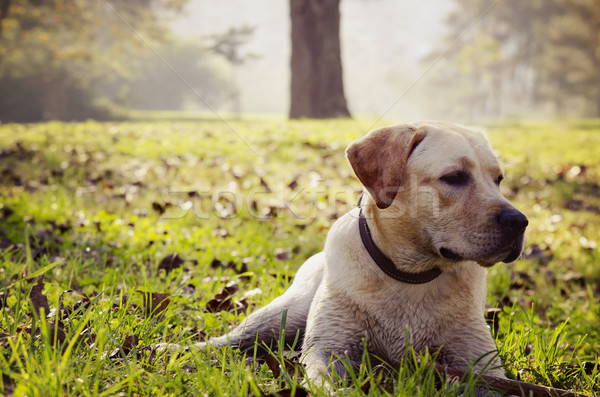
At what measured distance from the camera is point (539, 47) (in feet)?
201

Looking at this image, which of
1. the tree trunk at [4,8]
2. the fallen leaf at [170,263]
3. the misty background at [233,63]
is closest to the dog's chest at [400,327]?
the fallen leaf at [170,263]

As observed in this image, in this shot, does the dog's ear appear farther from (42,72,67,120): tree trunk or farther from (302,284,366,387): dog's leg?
(42,72,67,120): tree trunk

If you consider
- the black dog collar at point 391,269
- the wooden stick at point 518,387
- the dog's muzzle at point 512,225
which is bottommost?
the wooden stick at point 518,387

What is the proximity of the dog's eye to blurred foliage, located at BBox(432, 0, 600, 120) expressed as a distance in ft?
123

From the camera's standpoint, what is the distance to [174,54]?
246ft

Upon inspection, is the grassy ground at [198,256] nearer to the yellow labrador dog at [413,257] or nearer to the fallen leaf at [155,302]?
the fallen leaf at [155,302]

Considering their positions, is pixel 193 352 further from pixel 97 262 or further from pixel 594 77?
pixel 594 77

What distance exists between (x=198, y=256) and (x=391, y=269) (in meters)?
2.27

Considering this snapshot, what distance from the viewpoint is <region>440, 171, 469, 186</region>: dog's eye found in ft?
8.69

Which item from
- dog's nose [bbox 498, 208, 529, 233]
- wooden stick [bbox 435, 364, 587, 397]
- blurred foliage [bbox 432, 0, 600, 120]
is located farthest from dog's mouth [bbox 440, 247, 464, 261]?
blurred foliage [bbox 432, 0, 600, 120]

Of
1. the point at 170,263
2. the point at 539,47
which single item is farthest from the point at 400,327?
the point at 539,47

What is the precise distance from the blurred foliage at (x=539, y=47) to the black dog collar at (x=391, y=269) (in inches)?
1481

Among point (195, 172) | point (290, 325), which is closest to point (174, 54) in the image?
point (195, 172)

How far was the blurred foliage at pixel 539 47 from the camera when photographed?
40094mm
